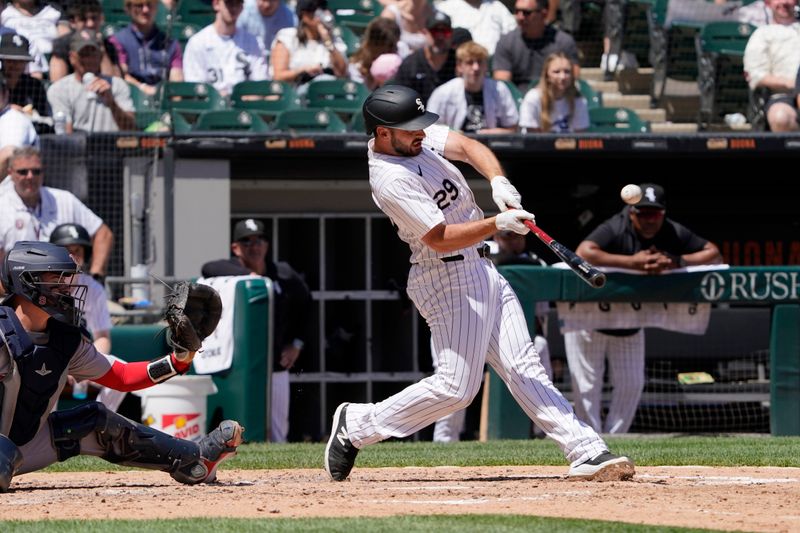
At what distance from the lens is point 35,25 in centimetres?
1114

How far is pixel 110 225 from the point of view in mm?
9828

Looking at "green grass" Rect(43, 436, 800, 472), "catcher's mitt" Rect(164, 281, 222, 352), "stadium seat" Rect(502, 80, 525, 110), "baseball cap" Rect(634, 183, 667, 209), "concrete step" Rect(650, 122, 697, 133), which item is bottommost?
"green grass" Rect(43, 436, 800, 472)

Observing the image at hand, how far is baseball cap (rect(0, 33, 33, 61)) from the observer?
31.9 feet

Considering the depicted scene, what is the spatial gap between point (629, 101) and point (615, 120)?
1.49m

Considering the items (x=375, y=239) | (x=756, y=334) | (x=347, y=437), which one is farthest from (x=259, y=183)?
(x=347, y=437)

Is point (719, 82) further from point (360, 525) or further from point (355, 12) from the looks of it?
point (360, 525)

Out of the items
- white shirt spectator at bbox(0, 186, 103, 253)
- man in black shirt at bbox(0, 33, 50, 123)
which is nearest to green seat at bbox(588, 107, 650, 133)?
white shirt spectator at bbox(0, 186, 103, 253)

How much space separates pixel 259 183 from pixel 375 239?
3.47 ft

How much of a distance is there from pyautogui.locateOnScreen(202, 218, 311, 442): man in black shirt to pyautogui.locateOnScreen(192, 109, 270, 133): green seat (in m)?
1.09

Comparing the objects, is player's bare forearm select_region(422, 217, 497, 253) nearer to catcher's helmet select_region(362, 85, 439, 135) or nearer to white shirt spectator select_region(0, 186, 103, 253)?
catcher's helmet select_region(362, 85, 439, 135)

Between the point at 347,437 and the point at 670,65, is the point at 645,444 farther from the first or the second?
the point at 670,65

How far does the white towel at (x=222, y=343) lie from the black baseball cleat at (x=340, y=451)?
10.4 ft

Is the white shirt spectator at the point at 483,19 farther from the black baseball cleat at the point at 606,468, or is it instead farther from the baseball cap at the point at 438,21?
the black baseball cleat at the point at 606,468

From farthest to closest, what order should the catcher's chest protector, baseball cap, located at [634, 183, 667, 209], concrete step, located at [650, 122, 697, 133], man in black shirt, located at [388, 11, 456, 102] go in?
1. concrete step, located at [650, 122, 697, 133]
2. man in black shirt, located at [388, 11, 456, 102]
3. baseball cap, located at [634, 183, 667, 209]
4. the catcher's chest protector
